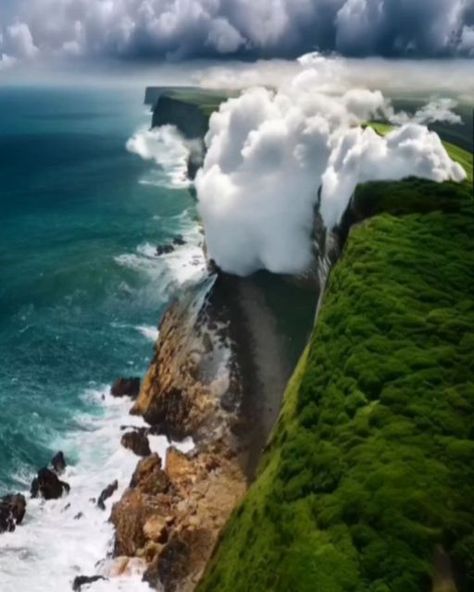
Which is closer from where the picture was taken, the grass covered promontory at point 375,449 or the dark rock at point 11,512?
the grass covered promontory at point 375,449

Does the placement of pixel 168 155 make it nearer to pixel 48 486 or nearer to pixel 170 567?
pixel 48 486

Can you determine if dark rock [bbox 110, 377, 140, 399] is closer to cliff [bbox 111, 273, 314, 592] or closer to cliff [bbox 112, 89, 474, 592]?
cliff [bbox 111, 273, 314, 592]

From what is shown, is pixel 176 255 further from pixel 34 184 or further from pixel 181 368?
pixel 34 184

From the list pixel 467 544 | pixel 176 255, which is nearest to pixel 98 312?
pixel 176 255

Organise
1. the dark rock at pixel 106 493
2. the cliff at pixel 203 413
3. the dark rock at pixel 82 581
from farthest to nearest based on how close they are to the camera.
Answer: the dark rock at pixel 106 493, the cliff at pixel 203 413, the dark rock at pixel 82 581

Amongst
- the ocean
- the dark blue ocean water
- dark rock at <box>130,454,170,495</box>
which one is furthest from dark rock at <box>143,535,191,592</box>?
the dark blue ocean water

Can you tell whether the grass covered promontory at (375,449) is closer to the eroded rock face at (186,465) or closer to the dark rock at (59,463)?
the eroded rock face at (186,465)

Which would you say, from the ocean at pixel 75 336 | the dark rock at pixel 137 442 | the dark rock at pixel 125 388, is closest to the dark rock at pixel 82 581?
the ocean at pixel 75 336
